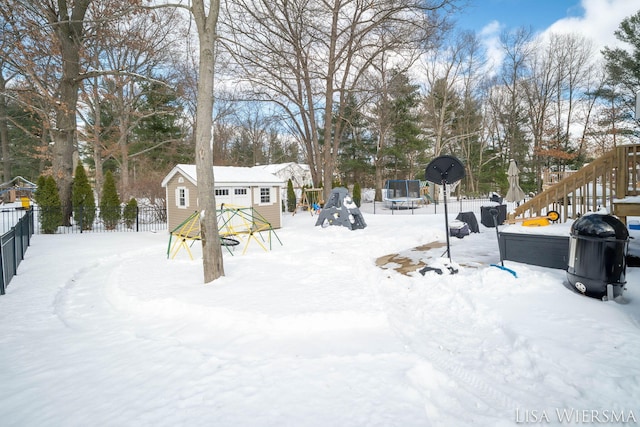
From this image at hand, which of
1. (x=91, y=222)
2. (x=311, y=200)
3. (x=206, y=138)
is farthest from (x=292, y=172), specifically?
(x=206, y=138)

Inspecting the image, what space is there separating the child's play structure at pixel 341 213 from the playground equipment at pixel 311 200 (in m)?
6.63

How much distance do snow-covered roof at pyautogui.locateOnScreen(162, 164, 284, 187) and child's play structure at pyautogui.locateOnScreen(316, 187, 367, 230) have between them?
9.86 feet

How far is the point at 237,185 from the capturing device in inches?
550

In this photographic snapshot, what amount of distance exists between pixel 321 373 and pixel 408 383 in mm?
779

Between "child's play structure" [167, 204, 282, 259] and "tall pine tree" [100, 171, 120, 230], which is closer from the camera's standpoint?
"child's play structure" [167, 204, 282, 259]

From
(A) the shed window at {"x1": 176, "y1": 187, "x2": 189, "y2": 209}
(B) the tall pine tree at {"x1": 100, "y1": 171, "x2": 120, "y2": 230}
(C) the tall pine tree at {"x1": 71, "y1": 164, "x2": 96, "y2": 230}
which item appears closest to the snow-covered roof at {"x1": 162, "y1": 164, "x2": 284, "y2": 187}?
(A) the shed window at {"x1": 176, "y1": 187, "x2": 189, "y2": 209}

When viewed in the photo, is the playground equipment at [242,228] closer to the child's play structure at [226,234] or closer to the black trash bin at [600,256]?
the child's play structure at [226,234]

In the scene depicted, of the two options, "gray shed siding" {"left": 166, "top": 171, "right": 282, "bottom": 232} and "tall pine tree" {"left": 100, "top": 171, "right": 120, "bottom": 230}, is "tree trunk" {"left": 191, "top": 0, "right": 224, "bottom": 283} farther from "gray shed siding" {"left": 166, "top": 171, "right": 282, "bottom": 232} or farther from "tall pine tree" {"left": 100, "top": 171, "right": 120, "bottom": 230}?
"tall pine tree" {"left": 100, "top": 171, "right": 120, "bottom": 230}

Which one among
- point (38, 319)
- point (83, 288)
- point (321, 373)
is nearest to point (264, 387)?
point (321, 373)

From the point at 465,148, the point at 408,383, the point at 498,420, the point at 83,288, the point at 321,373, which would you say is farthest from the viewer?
the point at 465,148

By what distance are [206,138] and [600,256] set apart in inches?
247

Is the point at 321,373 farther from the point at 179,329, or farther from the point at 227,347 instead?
the point at 179,329

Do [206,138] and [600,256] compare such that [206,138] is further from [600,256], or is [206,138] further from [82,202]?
[82,202]

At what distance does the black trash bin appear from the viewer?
436cm
